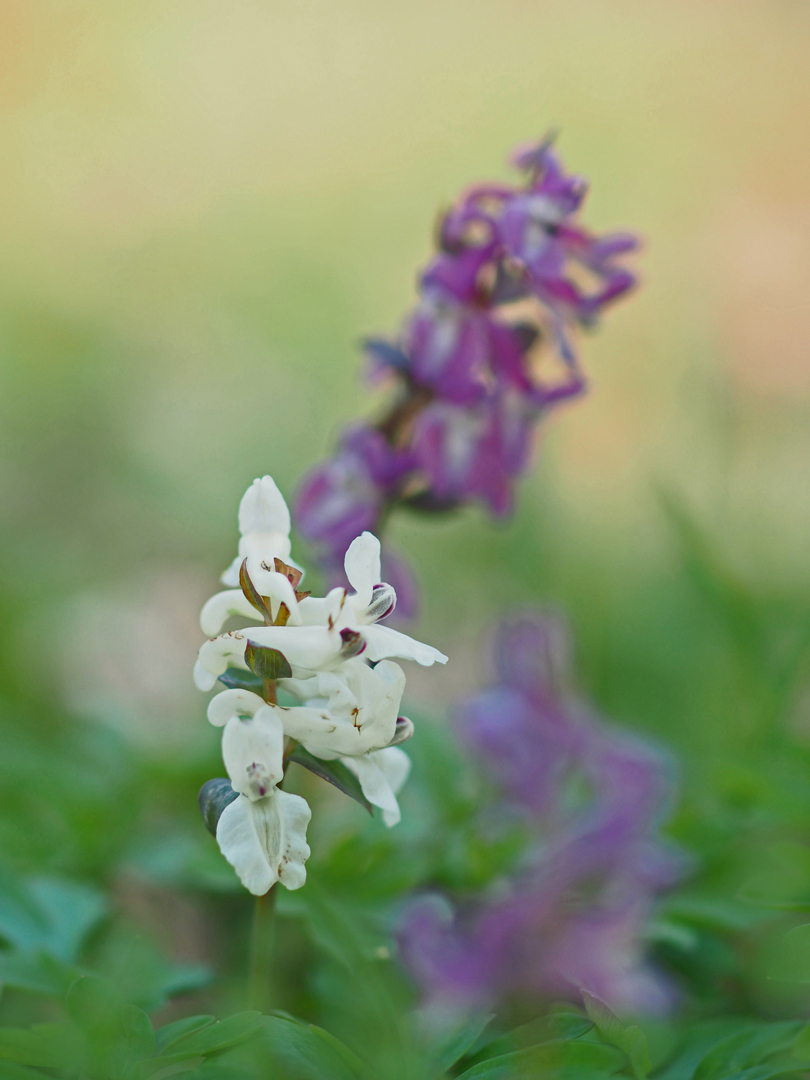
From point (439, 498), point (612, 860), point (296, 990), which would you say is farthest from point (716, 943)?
point (439, 498)

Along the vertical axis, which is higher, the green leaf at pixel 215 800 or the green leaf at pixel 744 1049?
the green leaf at pixel 215 800

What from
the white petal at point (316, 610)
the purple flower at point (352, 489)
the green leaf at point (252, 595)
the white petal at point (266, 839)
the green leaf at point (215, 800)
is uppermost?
the purple flower at point (352, 489)

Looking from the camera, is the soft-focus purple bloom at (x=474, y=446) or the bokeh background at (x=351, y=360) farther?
the bokeh background at (x=351, y=360)

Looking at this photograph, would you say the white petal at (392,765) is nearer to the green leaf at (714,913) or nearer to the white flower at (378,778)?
the white flower at (378,778)

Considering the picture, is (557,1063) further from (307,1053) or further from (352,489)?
(352,489)

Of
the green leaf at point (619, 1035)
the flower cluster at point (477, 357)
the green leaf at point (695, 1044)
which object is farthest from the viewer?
the flower cluster at point (477, 357)

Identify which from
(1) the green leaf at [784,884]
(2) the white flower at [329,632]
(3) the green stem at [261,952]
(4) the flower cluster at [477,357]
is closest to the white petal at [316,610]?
(2) the white flower at [329,632]

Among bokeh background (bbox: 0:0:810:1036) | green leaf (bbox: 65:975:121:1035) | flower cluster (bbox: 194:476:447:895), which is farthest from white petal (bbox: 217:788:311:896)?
bokeh background (bbox: 0:0:810:1036)

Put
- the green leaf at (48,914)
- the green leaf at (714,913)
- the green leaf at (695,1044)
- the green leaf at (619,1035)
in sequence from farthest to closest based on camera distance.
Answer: the green leaf at (714,913)
the green leaf at (48,914)
the green leaf at (695,1044)
the green leaf at (619,1035)
